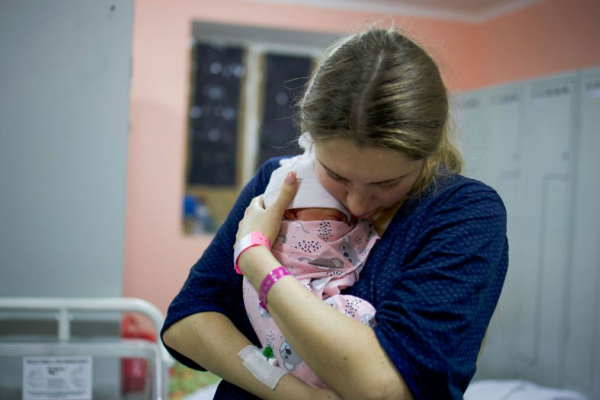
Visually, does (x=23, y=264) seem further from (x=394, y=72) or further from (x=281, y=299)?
(x=394, y=72)

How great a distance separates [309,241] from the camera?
1100 millimetres

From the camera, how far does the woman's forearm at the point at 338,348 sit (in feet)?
2.83

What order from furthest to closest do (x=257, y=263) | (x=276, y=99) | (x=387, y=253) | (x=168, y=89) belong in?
(x=276, y=99) → (x=168, y=89) → (x=387, y=253) → (x=257, y=263)

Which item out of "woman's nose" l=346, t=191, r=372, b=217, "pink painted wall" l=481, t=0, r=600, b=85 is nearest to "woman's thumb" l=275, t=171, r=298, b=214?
"woman's nose" l=346, t=191, r=372, b=217

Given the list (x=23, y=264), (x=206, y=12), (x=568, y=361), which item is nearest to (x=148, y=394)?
(x=23, y=264)

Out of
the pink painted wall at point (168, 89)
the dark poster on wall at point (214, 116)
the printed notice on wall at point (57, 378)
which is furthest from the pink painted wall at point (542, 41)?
the printed notice on wall at point (57, 378)

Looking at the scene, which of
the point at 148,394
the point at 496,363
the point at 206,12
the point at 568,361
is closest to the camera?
the point at 148,394

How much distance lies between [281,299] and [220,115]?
4160mm

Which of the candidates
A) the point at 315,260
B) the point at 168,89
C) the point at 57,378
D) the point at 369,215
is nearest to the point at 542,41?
the point at 168,89

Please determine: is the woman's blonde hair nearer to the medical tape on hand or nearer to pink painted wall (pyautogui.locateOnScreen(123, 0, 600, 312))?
the medical tape on hand

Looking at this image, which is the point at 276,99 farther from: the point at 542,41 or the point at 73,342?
the point at 73,342

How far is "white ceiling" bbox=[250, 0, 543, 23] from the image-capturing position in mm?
4602

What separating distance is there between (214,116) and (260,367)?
4.06 m

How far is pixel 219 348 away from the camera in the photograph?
1086mm
